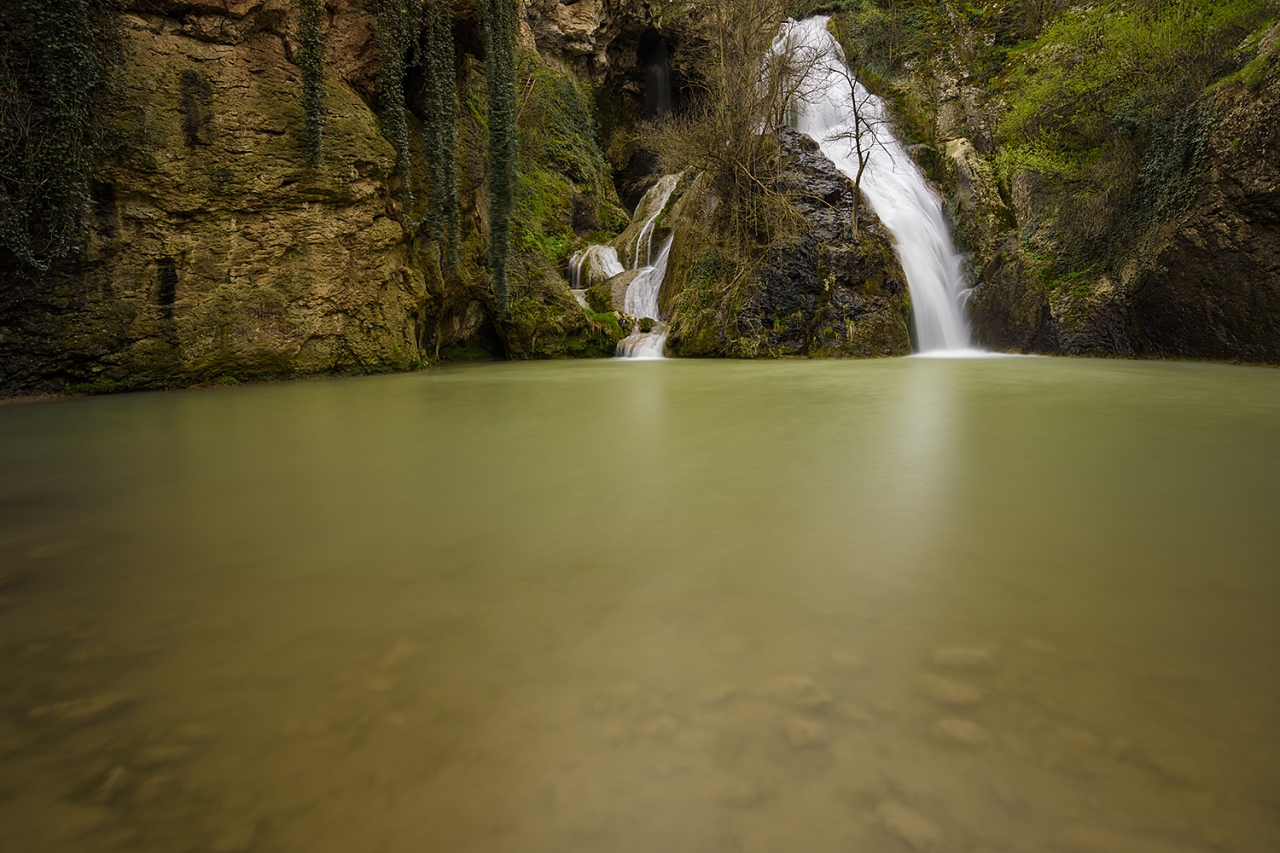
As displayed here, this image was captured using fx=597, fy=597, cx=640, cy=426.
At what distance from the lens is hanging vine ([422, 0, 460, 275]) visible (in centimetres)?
1023

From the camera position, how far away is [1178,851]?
2.82 ft

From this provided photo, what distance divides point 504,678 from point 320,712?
14.3 inches

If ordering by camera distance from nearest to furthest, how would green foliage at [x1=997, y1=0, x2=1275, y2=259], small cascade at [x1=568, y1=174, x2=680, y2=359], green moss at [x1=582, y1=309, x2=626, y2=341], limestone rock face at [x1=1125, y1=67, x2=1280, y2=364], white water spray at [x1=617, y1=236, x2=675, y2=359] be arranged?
limestone rock face at [x1=1125, y1=67, x2=1280, y2=364] → green foliage at [x1=997, y1=0, x2=1275, y2=259] → white water spray at [x1=617, y1=236, x2=675, y2=359] → small cascade at [x1=568, y1=174, x2=680, y2=359] → green moss at [x1=582, y1=309, x2=626, y2=341]

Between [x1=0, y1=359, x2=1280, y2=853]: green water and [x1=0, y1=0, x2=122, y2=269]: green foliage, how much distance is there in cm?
572

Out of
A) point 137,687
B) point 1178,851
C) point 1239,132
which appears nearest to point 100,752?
point 137,687

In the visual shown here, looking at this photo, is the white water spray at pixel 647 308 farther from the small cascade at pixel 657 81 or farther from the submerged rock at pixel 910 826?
the submerged rock at pixel 910 826

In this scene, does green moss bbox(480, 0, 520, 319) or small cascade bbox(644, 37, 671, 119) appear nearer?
green moss bbox(480, 0, 520, 319)

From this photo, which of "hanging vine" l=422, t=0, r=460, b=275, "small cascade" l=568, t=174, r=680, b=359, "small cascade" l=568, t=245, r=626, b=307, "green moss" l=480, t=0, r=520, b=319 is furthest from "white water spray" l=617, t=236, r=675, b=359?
"hanging vine" l=422, t=0, r=460, b=275

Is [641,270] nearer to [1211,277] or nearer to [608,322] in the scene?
[608,322]

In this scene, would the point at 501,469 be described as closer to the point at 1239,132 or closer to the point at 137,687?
the point at 137,687

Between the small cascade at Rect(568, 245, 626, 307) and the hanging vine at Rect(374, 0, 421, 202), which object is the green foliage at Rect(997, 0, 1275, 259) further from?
the hanging vine at Rect(374, 0, 421, 202)

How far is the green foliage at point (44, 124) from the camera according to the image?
6.61m

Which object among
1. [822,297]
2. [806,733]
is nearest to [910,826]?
[806,733]

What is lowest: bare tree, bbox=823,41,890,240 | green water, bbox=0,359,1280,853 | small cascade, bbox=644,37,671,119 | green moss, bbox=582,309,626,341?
green water, bbox=0,359,1280,853
